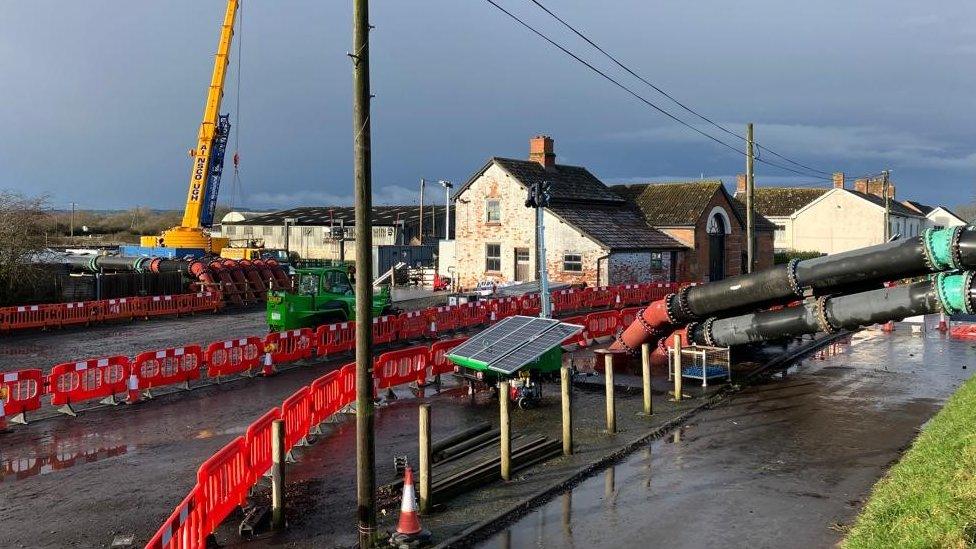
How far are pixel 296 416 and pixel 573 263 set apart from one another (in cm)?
2749

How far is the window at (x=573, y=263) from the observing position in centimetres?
3869

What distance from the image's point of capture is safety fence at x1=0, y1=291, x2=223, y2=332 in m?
27.3

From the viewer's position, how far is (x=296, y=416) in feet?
41.6

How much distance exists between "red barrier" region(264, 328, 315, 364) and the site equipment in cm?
2991

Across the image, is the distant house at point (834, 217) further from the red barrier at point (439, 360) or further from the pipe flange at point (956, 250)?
the pipe flange at point (956, 250)

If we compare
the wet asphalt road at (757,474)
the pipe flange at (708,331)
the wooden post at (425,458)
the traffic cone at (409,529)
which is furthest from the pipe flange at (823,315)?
the traffic cone at (409,529)

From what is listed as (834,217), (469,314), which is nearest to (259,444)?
(469,314)

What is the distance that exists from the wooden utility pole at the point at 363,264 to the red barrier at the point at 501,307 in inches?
793

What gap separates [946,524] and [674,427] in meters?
7.19

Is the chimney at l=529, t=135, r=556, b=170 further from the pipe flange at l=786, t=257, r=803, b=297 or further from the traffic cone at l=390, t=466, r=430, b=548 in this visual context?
the traffic cone at l=390, t=466, r=430, b=548

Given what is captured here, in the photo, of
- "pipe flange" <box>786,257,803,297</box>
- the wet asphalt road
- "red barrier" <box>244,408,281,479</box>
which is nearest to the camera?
the wet asphalt road

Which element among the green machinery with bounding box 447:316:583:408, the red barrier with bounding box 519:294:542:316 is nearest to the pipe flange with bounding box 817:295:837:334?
the green machinery with bounding box 447:316:583:408

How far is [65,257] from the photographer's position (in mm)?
41344

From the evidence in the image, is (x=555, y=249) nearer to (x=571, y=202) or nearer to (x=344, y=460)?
(x=571, y=202)
